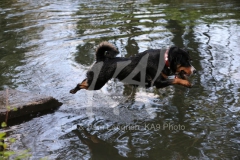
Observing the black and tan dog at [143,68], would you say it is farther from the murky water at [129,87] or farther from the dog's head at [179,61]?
the murky water at [129,87]

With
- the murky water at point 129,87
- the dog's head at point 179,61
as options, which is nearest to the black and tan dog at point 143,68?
the dog's head at point 179,61

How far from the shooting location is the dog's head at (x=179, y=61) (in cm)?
530

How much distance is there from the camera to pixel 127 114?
18.5ft

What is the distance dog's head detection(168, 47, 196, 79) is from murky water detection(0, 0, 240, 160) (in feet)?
2.34

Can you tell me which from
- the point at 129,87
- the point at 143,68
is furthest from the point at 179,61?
the point at 129,87

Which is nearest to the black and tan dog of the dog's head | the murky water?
the dog's head

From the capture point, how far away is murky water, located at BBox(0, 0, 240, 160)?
4614 millimetres

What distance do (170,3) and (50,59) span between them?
353 inches

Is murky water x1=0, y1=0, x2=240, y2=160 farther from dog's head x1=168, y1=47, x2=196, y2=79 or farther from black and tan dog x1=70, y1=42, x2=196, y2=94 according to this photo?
dog's head x1=168, y1=47, x2=196, y2=79

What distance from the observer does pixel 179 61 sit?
5.31m

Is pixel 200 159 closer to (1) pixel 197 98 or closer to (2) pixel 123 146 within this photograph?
(2) pixel 123 146

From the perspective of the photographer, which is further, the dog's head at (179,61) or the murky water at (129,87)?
the dog's head at (179,61)

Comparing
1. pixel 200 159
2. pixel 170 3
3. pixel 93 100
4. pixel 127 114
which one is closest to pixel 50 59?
pixel 93 100

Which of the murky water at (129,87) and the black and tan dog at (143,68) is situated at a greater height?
the black and tan dog at (143,68)
